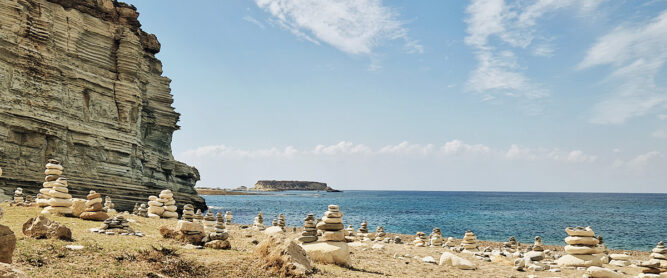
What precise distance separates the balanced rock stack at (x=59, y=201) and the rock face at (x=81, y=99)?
18037 millimetres

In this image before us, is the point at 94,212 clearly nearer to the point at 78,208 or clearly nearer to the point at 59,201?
the point at 78,208

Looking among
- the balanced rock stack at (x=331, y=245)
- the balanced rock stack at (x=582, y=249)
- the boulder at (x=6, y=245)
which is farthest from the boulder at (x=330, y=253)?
the balanced rock stack at (x=582, y=249)

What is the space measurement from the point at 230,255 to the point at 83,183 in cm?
3895

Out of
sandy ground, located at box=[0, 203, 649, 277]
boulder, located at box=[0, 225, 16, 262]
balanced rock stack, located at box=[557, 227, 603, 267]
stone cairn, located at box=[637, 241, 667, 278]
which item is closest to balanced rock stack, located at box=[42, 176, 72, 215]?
sandy ground, located at box=[0, 203, 649, 277]

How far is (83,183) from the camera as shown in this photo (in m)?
43.8

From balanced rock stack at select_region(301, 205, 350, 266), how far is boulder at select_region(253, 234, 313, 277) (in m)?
1.78

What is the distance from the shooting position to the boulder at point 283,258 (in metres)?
11.5

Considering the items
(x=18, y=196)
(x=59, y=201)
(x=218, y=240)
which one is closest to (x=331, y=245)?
(x=218, y=240)

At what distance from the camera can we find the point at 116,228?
54.2ft

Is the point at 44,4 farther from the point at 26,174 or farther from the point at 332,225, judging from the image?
the point at 332,225

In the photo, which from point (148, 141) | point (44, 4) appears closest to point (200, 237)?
point (44, 4)

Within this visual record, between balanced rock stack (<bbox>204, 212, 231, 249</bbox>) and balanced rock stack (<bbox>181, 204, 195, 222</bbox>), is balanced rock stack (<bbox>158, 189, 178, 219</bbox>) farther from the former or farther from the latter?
balanced rock stack (<bbox>204, 212, 231, 249</bbox>)

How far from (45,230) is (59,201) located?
9.51m

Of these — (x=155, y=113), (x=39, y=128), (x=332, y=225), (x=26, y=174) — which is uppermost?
(x=155, y=113)
